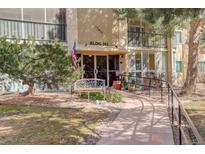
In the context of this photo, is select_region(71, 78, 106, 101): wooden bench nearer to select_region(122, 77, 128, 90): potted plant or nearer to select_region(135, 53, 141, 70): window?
select_region(122, 77, 128, 90): potted plant

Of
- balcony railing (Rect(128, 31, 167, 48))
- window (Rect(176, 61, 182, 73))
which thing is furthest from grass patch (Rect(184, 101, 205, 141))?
window (Rect(176, 61, 182, 73))

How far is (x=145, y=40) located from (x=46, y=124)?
16.1m

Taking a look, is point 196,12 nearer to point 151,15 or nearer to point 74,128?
point 151,15

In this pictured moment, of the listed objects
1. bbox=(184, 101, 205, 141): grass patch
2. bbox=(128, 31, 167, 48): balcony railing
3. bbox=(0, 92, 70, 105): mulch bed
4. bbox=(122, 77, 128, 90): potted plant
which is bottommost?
bbox=(184, 101, 205, 141): grass patch

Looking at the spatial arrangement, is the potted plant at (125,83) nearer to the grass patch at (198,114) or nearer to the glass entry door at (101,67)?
the glass entry door at (101,67)

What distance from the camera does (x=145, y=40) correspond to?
80.0 ft

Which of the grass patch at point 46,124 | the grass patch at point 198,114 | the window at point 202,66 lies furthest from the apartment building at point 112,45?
the grass patch at point 46,124

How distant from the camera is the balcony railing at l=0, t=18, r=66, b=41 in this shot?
1769 cm

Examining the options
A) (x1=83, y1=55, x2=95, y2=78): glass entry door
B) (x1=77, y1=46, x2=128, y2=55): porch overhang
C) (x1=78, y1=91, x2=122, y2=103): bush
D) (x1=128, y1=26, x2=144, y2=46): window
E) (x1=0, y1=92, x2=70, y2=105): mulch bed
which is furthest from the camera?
(x1=128, y1=26, x2=144, y2=46): window

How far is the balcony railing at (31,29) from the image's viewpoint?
58.0ft

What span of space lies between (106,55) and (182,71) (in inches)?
326

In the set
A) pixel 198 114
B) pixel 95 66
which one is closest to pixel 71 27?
pixel 95 66

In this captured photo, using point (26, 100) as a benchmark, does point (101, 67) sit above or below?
above

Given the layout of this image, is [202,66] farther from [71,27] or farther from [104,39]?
[71,27]
